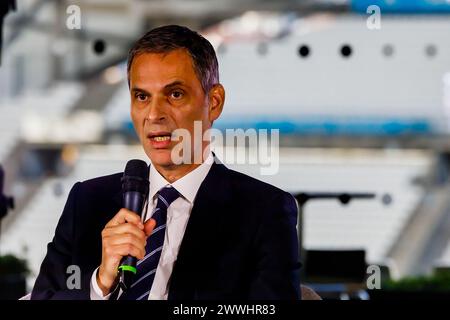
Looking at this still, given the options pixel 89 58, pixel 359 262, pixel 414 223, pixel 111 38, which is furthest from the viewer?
pixel 414 223

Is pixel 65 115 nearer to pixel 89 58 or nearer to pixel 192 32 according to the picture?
pixel 89 58

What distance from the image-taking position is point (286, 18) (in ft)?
14.7

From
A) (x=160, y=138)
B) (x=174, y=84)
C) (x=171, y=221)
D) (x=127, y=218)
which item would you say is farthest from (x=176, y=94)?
(x=127, y=218)

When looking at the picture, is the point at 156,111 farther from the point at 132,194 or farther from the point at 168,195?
the point at 132,194

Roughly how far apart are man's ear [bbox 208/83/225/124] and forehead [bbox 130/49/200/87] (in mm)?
79

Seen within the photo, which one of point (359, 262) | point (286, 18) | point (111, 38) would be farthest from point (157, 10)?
point (359, 262)

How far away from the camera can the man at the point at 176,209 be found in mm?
2539

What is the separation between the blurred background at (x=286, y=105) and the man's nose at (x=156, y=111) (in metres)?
0.32

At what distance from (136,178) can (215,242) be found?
1.24ft

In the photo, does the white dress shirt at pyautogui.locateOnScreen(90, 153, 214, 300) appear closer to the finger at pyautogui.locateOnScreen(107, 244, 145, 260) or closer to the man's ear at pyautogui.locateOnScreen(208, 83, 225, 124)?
the man's ear at pyautogui.locateOnScreen(208, 83, 225, 124)

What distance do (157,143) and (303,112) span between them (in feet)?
6.79

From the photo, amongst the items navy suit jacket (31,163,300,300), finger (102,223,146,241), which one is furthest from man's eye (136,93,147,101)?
finger (102,223,146,241)

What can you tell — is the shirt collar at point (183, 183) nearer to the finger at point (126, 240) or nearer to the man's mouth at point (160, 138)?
the man's mouth at point (160, 138)

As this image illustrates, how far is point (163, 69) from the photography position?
8.46ft
